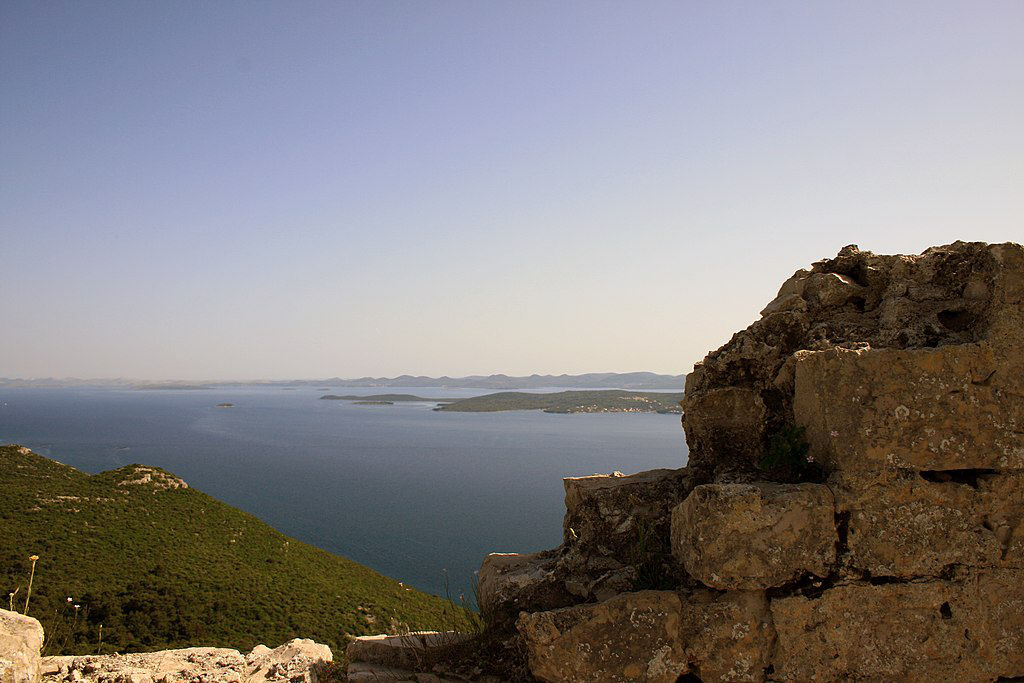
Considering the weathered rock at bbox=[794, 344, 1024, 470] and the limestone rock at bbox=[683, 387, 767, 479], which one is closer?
the weathered rock at bbox=[794, 344, 1024, 470]

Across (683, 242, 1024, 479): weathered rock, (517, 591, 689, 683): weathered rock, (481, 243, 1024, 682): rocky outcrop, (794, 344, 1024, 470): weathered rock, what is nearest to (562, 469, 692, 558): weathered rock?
(683, 242, 1024, 479): weathered rock

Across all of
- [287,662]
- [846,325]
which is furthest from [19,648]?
[846,325]

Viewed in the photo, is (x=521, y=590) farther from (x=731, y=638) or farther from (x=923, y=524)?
(x=923, y=524)

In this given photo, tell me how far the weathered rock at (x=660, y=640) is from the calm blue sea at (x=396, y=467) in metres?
41.3

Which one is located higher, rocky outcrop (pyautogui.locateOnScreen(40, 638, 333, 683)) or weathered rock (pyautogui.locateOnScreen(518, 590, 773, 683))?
weathered rock (pyautogui.locateOnScreen(518, 590, 773, 683))

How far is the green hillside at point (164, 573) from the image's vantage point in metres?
23.0

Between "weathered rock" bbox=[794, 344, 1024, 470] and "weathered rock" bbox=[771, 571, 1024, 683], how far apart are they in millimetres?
943

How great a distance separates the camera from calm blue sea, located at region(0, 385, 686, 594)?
55.3 meters

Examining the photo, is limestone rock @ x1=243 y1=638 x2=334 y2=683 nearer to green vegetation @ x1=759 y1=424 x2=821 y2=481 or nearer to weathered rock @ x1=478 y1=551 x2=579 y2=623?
weathered rock @ x1=478 y1=551 x2=579 y2=623

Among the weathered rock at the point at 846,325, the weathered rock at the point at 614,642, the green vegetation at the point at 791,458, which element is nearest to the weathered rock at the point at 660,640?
the weathered rock at the point at 614,642

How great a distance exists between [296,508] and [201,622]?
4585 cm

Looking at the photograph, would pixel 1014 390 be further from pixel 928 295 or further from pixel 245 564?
pixel 245 564

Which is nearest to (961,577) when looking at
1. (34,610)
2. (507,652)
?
(507,652)

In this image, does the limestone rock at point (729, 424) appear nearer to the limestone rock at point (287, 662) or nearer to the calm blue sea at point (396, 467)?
the limestone rock at point (287, 662)
